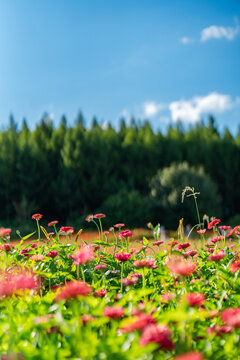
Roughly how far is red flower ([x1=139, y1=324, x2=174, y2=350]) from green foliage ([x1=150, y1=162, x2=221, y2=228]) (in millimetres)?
16466

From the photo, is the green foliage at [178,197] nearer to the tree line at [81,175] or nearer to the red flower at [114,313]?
the tree line at [81,175]

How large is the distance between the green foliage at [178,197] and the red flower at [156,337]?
1647 cm

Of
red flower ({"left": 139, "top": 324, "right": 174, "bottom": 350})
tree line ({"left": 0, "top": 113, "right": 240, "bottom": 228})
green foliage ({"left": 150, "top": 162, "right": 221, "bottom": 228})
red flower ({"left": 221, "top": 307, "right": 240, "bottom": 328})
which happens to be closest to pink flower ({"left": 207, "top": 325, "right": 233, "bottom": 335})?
red flower ({"left": 221, "top": 307, "right": 240, "bottom": 328})

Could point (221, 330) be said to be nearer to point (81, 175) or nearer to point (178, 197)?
point (178, 197)

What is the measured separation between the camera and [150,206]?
708 inches

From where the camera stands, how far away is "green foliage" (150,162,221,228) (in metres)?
17.7

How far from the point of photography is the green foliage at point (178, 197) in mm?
17656

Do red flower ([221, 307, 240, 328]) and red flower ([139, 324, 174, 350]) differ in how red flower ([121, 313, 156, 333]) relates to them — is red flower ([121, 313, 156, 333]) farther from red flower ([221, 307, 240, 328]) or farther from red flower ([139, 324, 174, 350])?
red flower ([221, 307, 240, 328])

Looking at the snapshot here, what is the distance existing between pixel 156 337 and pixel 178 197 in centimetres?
1665

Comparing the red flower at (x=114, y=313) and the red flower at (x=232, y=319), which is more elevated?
the red flower at (x=114, y=313)

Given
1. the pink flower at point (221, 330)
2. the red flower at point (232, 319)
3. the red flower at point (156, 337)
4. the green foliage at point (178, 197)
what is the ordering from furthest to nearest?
1. the green foliage at point (178, 197)
2. the pink flower at point (221, 330)
3. the red flower at point (232, 319)
4. the red flower at point (156, 337)

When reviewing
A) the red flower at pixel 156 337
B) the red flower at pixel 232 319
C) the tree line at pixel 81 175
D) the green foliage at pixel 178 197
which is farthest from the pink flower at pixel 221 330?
the green foliage at pixel 178 197

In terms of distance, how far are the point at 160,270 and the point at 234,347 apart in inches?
34.0

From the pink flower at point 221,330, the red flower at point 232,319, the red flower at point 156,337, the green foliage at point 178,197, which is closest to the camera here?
the red flower at point 156,337
